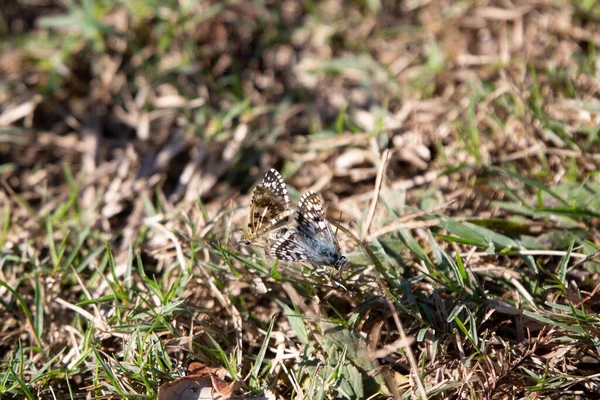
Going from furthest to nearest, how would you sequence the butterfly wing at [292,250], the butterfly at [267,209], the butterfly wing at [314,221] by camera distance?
the butterfly at [267,209] → the butterfly wing at [314,221] → the butterfly wing at [292,250]

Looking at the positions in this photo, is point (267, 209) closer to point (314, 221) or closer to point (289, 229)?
point (289, 229)

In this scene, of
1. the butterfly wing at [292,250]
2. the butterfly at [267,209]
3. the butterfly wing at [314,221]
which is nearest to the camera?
the butterfly wing at [292,250]

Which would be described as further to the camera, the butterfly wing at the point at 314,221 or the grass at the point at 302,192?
the butterfly wing at the point at 314,221

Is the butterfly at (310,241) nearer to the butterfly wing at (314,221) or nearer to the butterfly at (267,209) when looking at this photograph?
the butterfly wing at (314,221)

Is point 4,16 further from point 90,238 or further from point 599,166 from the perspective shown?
point 599,166

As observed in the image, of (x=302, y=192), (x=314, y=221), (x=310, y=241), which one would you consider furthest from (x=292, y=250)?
(x=302, y=192)

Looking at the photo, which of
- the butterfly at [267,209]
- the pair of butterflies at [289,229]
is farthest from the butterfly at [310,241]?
the butterfly at [267,209]

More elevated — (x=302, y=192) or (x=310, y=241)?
(x=310, y=241)
